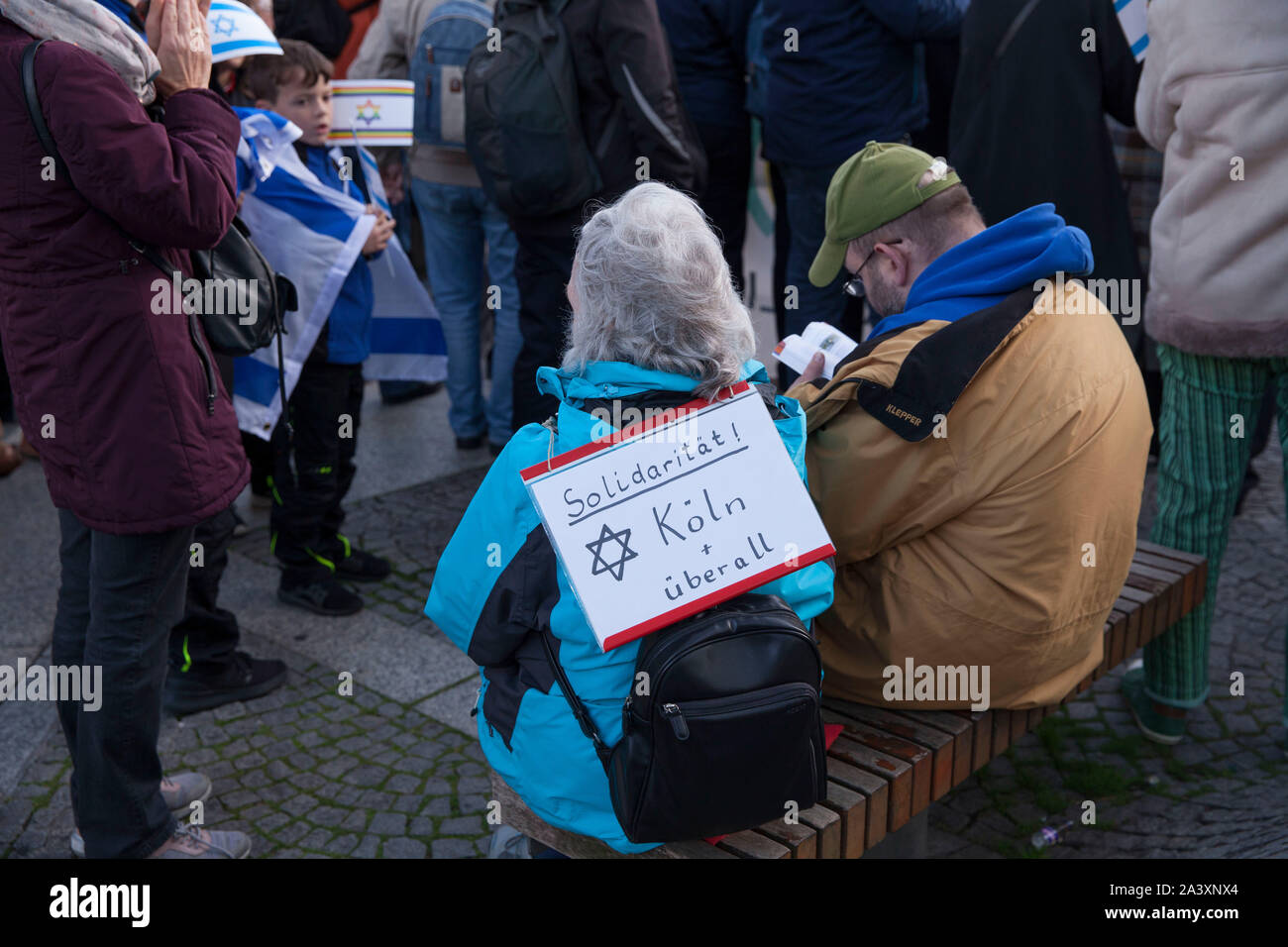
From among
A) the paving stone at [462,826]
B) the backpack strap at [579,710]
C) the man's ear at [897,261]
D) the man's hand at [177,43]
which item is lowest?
the paving stone at [462,826]

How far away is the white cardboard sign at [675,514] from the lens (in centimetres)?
210

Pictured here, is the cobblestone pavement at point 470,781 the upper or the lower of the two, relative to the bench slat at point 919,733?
lower

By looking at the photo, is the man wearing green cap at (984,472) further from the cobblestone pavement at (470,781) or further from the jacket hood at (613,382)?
the cobblestone pavement at (470,781)

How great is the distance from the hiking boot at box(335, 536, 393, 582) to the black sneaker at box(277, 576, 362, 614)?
18 cm

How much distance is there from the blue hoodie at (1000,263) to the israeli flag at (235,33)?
2.04 m

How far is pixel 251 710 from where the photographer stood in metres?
3.84

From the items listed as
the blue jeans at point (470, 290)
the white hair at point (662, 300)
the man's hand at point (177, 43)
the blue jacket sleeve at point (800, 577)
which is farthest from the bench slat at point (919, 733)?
the blue jeans at point (470, 290)

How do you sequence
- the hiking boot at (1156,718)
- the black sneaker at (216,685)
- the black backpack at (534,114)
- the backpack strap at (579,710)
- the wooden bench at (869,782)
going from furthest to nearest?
the black backpack at (534,114), the black sneaker at (216,685), the hiking boot at (1156,718), the wooden bench at (869,782), the backpack strap at (579,710)

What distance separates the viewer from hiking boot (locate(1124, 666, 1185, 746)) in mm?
3697

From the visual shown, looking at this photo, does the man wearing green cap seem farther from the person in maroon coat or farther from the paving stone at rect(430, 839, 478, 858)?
the person in maroon coat

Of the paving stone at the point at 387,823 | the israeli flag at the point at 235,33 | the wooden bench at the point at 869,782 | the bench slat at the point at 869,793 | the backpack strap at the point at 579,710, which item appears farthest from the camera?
the israeli flag at the point at 235,33

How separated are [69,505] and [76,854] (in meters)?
0.91

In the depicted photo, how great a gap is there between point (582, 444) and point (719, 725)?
53cm

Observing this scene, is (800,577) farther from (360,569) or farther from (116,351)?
(360,569)
